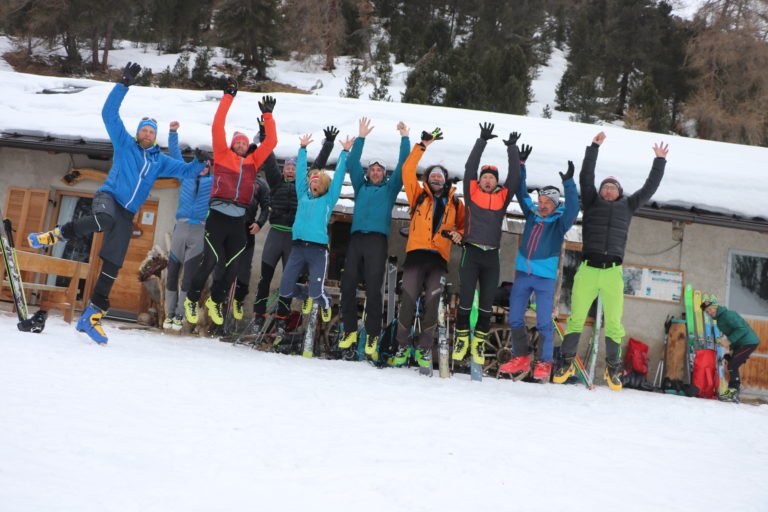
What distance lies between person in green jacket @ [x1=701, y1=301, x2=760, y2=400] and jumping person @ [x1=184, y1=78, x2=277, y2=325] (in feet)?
20.8

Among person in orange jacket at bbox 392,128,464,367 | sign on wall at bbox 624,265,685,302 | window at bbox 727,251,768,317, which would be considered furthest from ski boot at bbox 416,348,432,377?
window at bbox 727,251,768,317

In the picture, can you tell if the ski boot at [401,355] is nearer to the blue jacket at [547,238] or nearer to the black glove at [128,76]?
the blue jacket at [547,238]

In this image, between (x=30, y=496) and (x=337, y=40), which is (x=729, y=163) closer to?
(x=30, y=496)

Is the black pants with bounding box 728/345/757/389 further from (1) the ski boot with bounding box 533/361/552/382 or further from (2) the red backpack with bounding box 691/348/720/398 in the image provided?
(1) the ski boot with bounding box 533/361/552/382

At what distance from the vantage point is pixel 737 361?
7.42m

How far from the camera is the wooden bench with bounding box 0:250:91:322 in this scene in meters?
6.32

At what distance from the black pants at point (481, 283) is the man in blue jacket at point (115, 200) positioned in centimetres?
321

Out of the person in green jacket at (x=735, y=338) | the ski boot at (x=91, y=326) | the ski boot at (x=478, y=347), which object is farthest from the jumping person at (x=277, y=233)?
the person in green jacket at (x=735, y=338)

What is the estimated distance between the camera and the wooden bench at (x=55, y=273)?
20.7ft

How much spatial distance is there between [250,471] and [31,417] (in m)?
1.19

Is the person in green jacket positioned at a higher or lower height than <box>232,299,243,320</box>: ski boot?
higher

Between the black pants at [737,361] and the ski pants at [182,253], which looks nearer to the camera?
the ski pants at [182,253]

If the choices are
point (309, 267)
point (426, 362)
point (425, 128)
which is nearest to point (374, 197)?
point (309, 267)

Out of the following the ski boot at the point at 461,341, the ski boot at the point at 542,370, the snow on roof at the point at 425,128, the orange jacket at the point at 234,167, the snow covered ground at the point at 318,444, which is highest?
A: the snow on roof at the point at 425,128
